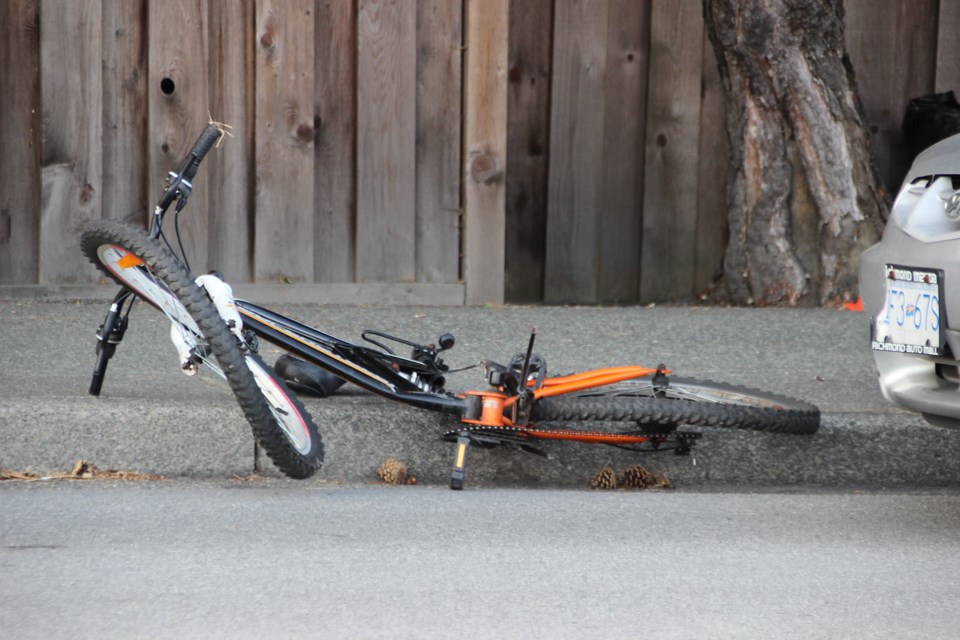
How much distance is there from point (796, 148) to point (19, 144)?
4.29m

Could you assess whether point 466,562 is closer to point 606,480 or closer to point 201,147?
point 606,480

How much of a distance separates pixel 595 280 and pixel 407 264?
4.01 ft

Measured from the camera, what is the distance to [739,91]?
7082 mm

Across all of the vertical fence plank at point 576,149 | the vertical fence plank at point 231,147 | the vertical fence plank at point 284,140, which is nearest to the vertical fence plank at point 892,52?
the vertical fence plank at point 576,149

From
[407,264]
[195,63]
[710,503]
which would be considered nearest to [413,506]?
[710,503]

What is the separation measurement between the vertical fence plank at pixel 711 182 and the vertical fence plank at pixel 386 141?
176cm

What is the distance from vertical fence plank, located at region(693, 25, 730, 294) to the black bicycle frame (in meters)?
3.54

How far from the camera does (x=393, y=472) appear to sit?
4.52 metres

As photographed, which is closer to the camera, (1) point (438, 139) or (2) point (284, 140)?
(2) point (284, 140)

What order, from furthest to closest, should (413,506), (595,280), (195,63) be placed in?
(595,280), (195,63), (413,506)

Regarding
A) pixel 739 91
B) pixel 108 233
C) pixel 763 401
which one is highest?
pixel 739 91

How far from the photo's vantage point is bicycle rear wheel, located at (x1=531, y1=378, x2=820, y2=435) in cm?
Result: 432

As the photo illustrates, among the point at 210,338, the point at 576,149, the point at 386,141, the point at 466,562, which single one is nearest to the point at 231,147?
the point at 386,141

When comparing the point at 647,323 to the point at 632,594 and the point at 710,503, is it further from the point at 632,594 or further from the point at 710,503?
the point at 632,594
